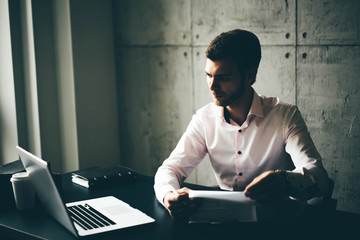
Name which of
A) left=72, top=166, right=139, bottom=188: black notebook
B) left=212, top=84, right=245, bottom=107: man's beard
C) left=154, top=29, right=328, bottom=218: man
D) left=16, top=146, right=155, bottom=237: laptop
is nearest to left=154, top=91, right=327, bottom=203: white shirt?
left=154, top=29, right=328, bottom=218: man

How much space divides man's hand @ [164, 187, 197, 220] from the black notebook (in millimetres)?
592

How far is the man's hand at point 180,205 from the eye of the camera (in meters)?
1.70

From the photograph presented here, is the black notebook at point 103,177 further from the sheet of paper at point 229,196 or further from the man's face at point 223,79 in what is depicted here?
the sheet of paper at point 229,196

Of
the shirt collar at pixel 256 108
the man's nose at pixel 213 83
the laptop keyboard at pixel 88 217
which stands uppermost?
the man's nose at pixel 213 83

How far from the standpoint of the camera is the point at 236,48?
7.29 feet

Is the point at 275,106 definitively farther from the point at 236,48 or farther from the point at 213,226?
the point at 213,226

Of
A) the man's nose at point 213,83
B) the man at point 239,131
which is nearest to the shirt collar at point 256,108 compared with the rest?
the man at point 239,131

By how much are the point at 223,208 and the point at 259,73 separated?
1.97m

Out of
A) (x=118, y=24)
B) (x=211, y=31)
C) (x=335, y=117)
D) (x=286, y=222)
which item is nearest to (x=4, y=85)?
(x=118, y=24)

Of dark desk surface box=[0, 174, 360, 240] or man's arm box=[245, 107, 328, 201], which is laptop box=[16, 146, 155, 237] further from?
man's arm box=[245, 107, 328, 201]

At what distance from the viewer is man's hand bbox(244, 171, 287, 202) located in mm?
1656

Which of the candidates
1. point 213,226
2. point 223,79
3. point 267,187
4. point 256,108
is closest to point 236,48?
point 223,79

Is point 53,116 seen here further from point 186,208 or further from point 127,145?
point 186,208

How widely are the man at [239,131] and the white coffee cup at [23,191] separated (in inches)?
22.5
